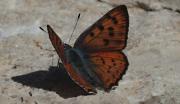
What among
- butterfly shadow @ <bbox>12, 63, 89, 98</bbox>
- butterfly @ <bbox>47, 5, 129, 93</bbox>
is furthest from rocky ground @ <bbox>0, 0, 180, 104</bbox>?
butterfly @ <bbox>47, 5, 129, 93</bbox>

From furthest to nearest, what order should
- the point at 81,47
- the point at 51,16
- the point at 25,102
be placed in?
the point at 51,16 < the point at 81,47 < the point at 25,102

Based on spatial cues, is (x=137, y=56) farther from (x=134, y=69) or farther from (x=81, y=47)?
(x=81, y=47)

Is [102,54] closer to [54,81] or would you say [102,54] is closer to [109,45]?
[109,45]

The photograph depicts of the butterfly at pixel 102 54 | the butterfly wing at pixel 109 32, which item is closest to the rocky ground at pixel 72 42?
the butterfly at pixel 102 54

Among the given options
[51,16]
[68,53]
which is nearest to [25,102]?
[68,53]

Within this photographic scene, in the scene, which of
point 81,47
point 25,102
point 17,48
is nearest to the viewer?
point 25,102

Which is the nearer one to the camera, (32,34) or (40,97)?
(40,97)

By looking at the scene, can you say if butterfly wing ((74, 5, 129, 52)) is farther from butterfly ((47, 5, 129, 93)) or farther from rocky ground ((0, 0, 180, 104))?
rocky ground ((0, 0, 180, 104))
